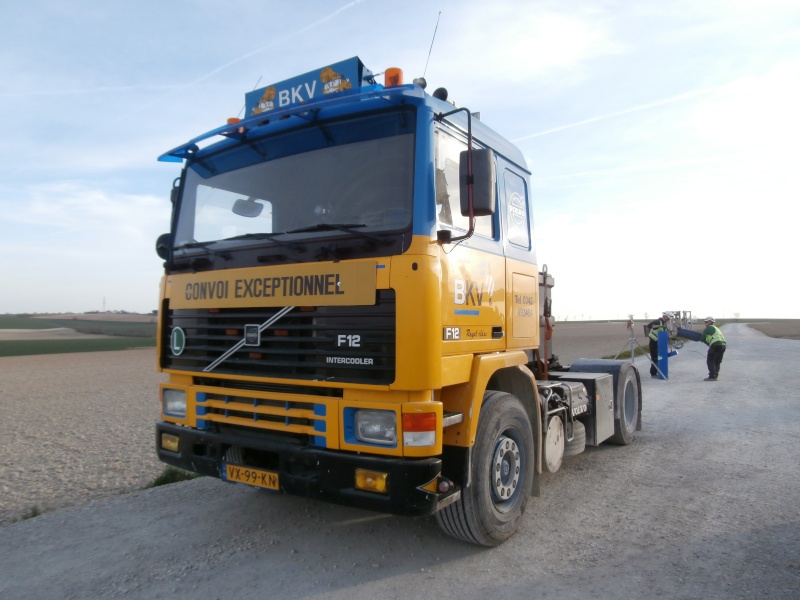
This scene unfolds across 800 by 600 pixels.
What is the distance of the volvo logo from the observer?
4539 mm

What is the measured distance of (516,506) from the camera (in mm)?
4320

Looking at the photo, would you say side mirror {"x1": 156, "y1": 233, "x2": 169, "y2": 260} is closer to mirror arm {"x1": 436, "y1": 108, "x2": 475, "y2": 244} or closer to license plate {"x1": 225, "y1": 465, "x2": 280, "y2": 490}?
license plate {"x1": 225, "y1": 465, "x2": 280, "y2": 490}

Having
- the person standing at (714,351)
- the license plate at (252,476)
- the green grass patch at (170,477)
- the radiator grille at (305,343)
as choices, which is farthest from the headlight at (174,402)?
the person standing at (714,351)

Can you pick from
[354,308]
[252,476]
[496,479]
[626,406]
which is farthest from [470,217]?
[626,406]

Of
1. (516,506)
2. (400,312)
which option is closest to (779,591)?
(516,506)

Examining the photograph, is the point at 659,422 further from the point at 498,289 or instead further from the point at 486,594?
the point at 486,594

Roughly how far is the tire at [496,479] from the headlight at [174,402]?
2160mm

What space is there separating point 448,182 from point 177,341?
2.53 m

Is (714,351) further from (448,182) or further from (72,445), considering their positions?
(72,445)

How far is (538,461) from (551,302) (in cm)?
243

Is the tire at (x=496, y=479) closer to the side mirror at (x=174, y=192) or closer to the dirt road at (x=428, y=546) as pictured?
the dirt road at (x=428, y=546)

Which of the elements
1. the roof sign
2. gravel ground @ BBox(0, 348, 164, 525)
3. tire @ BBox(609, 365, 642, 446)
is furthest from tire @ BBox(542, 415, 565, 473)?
gravel ground @ BBox(0, 348, 164, 525)

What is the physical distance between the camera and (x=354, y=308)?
3.62 metres

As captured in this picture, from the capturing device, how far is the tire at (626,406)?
7.15 meters
